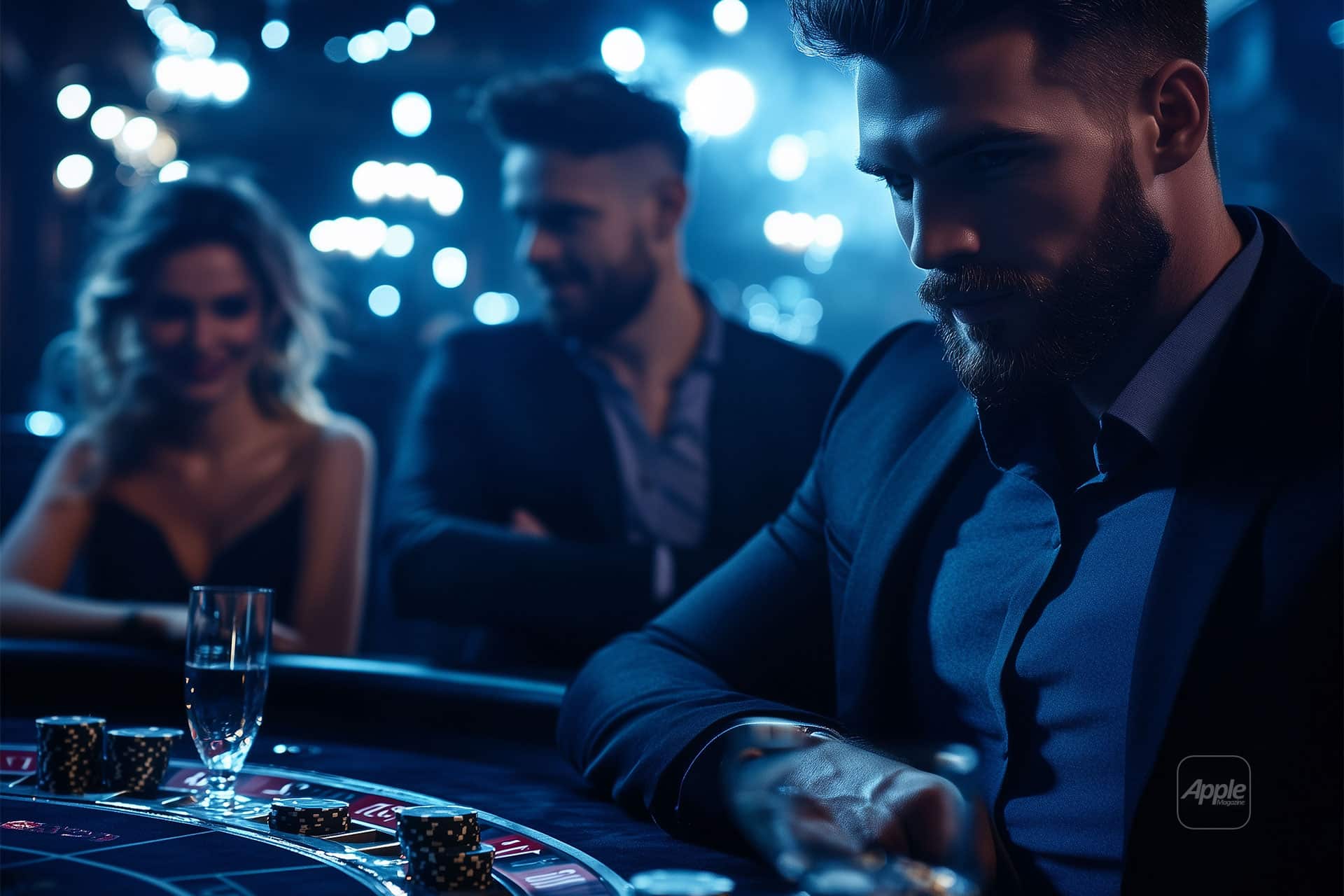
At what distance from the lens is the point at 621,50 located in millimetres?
7203

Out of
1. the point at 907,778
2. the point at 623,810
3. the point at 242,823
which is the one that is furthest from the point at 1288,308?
the point at 242,823

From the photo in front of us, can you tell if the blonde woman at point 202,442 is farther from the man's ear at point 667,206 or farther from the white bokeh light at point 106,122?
the white bokeh light at point 106,122

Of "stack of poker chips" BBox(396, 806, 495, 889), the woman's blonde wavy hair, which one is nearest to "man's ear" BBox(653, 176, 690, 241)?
the woman's blonde wavy hair

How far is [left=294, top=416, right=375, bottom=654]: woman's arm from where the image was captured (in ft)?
9.82

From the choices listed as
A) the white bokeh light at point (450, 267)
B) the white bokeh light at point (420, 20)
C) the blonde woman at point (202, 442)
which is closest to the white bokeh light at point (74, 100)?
the white bokeh light at point (420, 20)

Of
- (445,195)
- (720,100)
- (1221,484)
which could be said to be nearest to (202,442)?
(1221,484)

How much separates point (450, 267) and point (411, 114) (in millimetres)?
1128

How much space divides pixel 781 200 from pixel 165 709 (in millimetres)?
8818

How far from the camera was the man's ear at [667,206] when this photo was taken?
303cm

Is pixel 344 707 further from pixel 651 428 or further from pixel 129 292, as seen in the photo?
pixel 129 292

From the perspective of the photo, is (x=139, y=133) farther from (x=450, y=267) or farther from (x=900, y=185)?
(x=900, y=185)

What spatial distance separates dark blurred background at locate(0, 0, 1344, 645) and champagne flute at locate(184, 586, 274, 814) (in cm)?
276

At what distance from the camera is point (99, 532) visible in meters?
2.99

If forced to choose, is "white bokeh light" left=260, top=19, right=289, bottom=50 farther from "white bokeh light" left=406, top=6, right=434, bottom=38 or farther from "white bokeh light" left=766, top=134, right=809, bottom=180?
"white bokeh light" left=766, top=134, right=809, bottom=180
